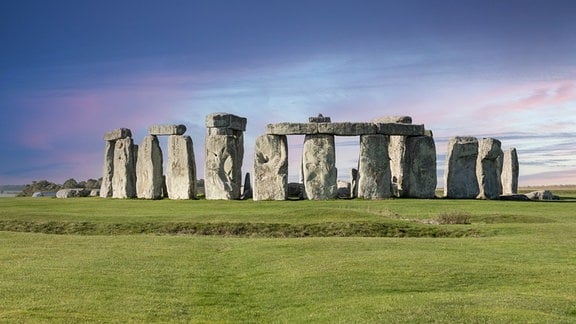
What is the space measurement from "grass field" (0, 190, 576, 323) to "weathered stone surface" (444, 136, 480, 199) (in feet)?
35.7

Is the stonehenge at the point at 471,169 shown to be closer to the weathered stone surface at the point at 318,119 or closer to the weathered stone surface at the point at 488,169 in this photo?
the weathered stone surface at the point at 488,169

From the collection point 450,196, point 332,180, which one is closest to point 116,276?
point 332,180

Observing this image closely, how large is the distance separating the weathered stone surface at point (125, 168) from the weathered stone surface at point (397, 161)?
55.3ft

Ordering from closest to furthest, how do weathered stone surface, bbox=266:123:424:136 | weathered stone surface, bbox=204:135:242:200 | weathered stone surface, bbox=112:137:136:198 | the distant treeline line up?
weathered stone surface, bbox=266:123:424:136 → weathered stone surface, bbox=204:135:242:200 → weathered stone surface, bbox=112:137:136:198 → the distant treeline

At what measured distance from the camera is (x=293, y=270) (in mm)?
19000

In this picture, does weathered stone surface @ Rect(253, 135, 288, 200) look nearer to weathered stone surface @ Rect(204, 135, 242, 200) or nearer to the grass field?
weathered stone surface @ Rect(204, 135, 242, 200)

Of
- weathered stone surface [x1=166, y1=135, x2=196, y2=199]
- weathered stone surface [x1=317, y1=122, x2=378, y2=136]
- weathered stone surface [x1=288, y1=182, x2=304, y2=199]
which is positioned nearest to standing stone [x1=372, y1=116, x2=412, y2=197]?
weathered stone surface [x1=317, y1=122, x2=378, y2=136]

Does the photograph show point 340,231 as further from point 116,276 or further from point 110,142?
point 110,142

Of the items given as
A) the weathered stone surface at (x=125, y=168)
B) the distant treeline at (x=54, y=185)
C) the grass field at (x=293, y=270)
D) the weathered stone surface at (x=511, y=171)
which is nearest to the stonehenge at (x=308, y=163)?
the weathered stone surface at (x=125, y=168)

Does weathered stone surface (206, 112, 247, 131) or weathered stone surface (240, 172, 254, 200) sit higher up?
weathered stone surface (206, 112, 247, 131)

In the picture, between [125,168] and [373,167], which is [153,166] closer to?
[125,168]

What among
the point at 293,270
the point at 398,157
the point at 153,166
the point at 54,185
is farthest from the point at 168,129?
the point at 54,185

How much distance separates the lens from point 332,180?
41.3m

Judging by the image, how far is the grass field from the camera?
1497 centimetres
